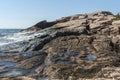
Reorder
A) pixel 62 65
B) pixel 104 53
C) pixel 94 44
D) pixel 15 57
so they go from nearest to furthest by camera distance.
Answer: pixel 62 65 → pixel 104 53 → pixel 15 57 → pixel 94 44

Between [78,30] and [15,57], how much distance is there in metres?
15.5

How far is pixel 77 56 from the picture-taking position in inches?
1314

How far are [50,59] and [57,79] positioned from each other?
328 inches

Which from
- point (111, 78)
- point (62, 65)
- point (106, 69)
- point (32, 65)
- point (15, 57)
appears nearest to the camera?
point (111, 78)

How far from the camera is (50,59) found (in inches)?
1289

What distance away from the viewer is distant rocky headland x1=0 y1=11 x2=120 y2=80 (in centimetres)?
2578

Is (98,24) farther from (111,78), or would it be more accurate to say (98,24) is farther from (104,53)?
(111,78)

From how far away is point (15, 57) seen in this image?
118 feet

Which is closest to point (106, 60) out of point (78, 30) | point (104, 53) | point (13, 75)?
A: point (104, 53)

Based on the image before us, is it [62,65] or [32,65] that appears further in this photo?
[32,65]

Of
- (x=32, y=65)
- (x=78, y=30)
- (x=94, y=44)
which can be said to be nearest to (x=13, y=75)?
(x=32, y=65)

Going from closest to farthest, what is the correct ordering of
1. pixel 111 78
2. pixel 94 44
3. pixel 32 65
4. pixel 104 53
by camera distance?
1. pixel 111 78
2. pixel 32 65
3. pixel 104 53
4. pixel 94 44

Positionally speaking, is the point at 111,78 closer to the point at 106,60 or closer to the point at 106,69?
the point at 106,69

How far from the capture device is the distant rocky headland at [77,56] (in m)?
25.8
